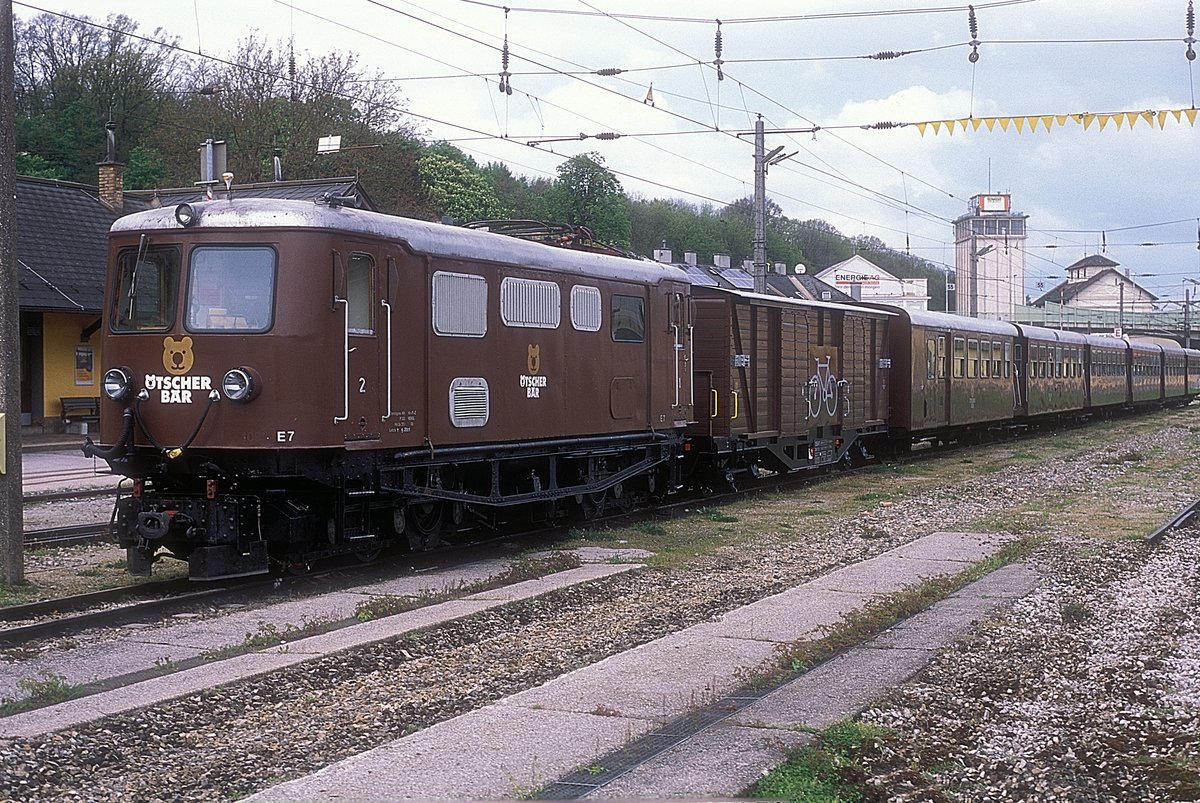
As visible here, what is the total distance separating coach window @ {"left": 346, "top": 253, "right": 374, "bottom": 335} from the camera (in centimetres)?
1145

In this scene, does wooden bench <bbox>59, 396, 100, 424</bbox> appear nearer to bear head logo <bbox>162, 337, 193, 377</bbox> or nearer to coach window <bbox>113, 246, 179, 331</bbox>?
coach window <bbox>113, 246, 179, 331</bbox>

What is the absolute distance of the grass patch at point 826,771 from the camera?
5461 millimetres

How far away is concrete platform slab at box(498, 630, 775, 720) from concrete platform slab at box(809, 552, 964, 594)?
2593 millimetres

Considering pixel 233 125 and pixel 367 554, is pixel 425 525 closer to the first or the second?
pixel 367 554

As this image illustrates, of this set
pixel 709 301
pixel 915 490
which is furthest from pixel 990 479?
pixel 709 301

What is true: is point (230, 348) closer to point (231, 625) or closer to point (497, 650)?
point (231, 625)

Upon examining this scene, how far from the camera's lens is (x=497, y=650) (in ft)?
28.7

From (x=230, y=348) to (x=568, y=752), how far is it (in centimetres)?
604

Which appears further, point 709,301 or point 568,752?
point 709,301

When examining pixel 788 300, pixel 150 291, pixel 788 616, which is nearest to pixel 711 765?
pixel 788 616

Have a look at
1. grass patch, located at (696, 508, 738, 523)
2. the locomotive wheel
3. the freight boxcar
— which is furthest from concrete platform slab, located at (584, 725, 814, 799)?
the freight boxcar

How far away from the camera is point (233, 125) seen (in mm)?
46438

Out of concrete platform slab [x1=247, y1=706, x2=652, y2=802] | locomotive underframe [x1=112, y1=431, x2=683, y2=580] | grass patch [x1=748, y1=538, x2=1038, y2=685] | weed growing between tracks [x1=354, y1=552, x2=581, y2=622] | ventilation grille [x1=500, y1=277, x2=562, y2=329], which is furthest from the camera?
ventilation grille [x1=500, y1=277, x2=562, y2=329]

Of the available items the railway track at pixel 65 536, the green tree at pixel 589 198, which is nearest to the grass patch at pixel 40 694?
the railway track at pixel 65 536
